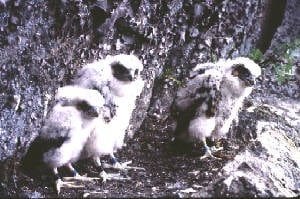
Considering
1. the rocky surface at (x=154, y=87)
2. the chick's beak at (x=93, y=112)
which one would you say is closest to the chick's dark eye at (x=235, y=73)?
the rocky surface at (x=154, y=87)

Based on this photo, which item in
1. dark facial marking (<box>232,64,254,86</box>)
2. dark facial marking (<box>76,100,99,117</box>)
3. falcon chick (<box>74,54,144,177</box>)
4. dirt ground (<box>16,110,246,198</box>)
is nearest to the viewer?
dirt ground (<box>16,110,246,198</box>)

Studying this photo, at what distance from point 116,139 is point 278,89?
304 centimetres

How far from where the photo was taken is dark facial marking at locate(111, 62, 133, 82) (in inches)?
217

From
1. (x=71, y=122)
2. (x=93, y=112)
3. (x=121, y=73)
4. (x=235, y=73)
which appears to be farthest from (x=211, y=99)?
(x=71, y=122)

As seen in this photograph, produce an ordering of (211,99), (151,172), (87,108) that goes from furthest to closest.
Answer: (211,99) → (151,172) → (87,108)

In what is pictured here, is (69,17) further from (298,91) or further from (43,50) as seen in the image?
(298,91)

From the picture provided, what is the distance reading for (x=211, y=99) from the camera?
5688 mm

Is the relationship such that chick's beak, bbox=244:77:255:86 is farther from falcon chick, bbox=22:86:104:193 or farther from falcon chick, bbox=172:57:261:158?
falcon chick, bbox=22:86:104:193

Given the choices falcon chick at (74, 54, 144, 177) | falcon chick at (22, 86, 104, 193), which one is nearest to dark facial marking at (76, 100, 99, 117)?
falcon chick at (22, 86, 104, 193)

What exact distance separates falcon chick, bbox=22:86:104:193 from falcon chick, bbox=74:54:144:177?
0.17 m

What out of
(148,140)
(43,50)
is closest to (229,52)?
(148,140)

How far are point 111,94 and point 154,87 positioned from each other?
1450mm

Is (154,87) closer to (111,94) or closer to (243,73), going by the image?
(243,73)

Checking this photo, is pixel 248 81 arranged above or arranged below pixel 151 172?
above
